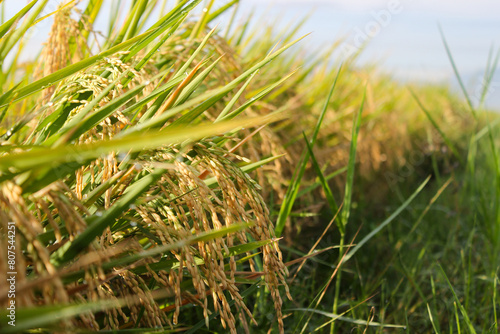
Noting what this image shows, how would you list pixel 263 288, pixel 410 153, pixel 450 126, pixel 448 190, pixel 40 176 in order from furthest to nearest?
pixel 450 126
pixel 410 153
pixel 448 190
pixel 263 288
pixel 40 176

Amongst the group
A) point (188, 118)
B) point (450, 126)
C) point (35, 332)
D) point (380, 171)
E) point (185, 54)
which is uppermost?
point (185, 54)

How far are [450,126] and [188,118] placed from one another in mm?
4902

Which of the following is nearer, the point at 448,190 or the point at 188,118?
the point at 188,118

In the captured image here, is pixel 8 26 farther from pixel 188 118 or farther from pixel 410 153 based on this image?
pixel 410 153

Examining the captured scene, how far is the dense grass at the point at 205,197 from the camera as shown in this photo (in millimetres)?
861

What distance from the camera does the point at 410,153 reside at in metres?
4.14

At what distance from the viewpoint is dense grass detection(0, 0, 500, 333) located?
861mm

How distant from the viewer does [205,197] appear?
917 mm

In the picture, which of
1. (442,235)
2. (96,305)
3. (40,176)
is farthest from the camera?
(442,235)

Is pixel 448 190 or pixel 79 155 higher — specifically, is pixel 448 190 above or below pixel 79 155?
below

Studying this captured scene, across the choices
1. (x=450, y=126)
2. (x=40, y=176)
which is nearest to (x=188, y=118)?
(x=40, y=176)

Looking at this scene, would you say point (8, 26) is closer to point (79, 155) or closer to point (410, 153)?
point (79, 155)

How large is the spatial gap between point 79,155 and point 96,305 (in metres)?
0.22

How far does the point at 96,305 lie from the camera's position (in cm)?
63
